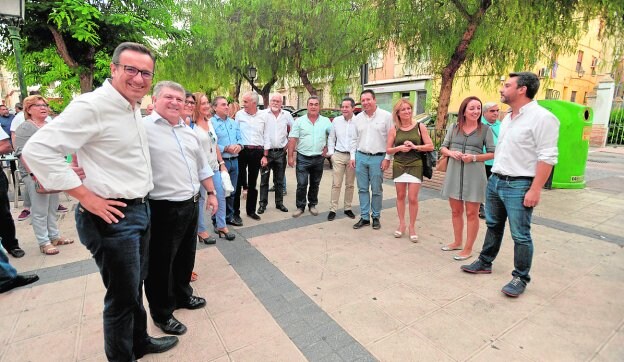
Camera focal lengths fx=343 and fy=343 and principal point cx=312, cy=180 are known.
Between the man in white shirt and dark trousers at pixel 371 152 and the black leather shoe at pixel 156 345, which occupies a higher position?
the man in white shirt and dark trousers at pixel 371 152

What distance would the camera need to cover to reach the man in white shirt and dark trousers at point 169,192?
90.4 inches

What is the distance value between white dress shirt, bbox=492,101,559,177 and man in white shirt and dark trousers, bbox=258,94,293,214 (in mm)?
3325

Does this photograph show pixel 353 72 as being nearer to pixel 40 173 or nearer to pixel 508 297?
pixel 508 297

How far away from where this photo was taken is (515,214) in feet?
9.82

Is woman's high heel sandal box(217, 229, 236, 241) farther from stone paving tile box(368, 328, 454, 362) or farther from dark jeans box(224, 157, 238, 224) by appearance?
stone paving tile box(368, 328, 454, 362)

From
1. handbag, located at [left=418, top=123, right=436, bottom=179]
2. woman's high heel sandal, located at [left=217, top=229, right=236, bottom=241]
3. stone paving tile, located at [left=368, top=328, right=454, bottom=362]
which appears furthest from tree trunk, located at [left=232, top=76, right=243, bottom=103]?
stone paving tile, located at [left=368, top=328, right=454, bottom=362]

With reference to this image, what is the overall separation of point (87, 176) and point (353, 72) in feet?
44.3

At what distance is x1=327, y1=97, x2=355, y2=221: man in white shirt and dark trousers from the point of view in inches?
209

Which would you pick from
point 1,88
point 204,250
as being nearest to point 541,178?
point 204,250

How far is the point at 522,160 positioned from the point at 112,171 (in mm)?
3065

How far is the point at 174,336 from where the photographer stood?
248 cm

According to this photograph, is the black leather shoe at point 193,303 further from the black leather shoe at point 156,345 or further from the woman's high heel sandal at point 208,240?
the woman's high heel sandal at point 208,240

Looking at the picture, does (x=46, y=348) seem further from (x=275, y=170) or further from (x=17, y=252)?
(x=275, y=170)

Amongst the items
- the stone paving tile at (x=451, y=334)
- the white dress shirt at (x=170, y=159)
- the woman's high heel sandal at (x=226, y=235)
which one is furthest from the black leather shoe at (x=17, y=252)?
the stone paving tile at (x=451, y=334)
